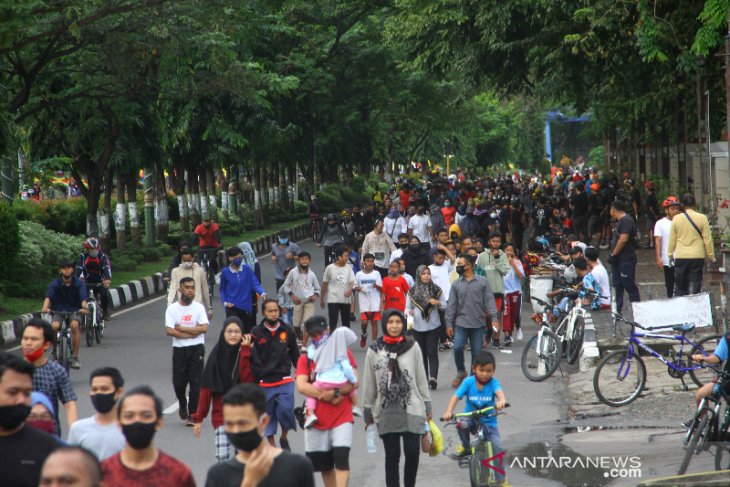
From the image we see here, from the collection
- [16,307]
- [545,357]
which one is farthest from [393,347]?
[16,307]

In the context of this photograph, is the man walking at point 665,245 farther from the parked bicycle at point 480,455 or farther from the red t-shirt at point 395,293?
the parked bicycle at point 480,455

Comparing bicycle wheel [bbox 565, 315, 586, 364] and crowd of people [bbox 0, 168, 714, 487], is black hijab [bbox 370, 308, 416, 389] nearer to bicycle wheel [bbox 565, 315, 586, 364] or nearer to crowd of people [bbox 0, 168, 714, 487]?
crowd of people [bbox 0, 168, 714, 487]

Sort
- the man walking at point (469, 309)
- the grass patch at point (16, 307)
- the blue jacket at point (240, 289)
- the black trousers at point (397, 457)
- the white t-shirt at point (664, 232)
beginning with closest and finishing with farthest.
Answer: the black trousers at point (397, 457), the man walking at point (469, 309), the blue jacket at point (240, 289), the white t-shirt at point (664, 232), the grass patch at point (16, 307)

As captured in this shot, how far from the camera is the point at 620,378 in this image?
42.1 feet

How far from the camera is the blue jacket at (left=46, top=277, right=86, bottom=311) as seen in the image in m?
15.9

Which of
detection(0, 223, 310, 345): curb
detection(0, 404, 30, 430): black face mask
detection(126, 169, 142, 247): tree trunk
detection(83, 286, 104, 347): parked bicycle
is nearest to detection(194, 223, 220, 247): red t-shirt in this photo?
detection(0, 223, 310, 345): curb

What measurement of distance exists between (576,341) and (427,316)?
1953mm

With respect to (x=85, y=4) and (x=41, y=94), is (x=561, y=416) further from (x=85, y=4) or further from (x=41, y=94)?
(x=41, y=94)

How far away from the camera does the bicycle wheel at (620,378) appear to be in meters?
12.8

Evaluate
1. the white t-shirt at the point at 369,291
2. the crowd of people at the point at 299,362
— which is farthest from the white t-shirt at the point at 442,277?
the white t-shirt at the point at 369,291

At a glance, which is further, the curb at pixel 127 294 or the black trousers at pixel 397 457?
the curb at pixel 127 294

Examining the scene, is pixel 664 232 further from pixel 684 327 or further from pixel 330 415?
pixel 330 415

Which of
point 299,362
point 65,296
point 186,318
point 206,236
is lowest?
point 299,362

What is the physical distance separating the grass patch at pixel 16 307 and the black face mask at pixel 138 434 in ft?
49.1
